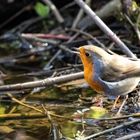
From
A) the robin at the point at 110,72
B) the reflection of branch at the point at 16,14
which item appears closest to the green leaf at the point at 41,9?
the reflection of branch at the point at 16,14

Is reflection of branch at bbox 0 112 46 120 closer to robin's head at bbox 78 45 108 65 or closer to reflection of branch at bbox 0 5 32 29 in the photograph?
robin's head at bbox 78 45 108 65

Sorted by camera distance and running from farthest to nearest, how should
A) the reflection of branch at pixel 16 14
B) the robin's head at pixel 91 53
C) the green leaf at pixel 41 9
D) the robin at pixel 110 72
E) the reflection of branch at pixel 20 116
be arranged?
the reflection of branch at pixel 16 14
the green leaf at pixel 41 9
the reflection of branch at pixel 20 116
the robin's head at pixel 91 53
the robin at pixel 110 72

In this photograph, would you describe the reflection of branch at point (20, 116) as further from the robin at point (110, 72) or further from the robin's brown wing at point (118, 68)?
the robin's brown wing at point (118, 68)

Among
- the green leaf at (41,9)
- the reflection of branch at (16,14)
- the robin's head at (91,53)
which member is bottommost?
the robin's head at (91,53)

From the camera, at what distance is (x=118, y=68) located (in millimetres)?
4805

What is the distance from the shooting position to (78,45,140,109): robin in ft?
15.5

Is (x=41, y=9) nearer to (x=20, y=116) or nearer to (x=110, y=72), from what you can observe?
(x=20, y=116)

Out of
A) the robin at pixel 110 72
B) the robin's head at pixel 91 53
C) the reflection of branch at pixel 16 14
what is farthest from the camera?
the reflection of branch at pixel 16 14

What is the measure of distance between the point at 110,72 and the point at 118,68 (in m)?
0.09

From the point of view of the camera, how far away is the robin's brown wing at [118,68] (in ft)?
15.6

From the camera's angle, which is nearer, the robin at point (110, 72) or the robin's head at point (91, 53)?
the robin at point (110, 72)

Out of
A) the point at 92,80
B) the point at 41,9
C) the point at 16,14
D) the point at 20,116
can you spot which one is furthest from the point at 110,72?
the point at 16,14

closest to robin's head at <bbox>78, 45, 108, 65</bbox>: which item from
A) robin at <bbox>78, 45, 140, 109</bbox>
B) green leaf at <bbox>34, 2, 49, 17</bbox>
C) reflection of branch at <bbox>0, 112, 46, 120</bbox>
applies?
robin at <bbox>78, 45, 140, 109</bbox>

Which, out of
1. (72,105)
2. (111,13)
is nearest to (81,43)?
(111,13)
